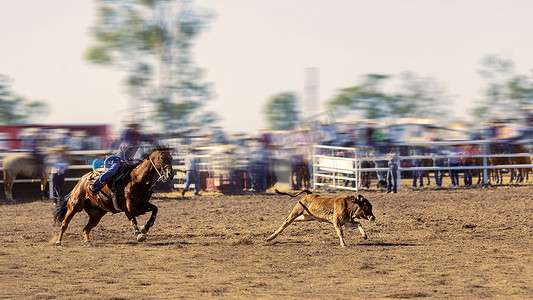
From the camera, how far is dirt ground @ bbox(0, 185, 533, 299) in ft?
24.6

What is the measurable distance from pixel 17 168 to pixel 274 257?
14.4 m

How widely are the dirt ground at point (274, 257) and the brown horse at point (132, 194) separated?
0.49 meters

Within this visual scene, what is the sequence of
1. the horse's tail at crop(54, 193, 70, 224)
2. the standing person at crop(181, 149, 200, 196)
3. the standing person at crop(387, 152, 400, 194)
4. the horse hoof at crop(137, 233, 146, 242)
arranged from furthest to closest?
the standing person at crop(181, 149, 200, 196) < the standing person at crop(387, 152, 400, 194) < the horse's tail at crop(54, 193, 70, 224) < the horse hoof at crop(137, 233, 146, 242)

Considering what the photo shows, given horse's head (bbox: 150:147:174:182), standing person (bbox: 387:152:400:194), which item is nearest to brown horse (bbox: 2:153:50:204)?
standing person (bbox: 387:152:400:194)

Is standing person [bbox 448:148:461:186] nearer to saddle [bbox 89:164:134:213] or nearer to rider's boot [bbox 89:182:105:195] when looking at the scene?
saddle [bbox 89:164:134:213]

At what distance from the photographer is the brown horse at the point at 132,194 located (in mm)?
11359

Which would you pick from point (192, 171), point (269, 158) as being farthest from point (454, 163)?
point (192, 171)

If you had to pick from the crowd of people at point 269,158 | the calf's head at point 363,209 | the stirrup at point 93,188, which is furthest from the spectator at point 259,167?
the calf's head at point 363,209

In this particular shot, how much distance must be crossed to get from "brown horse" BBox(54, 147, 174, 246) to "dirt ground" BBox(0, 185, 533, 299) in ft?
1.60

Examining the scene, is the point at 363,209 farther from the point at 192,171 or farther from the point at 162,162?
the point at 192,171

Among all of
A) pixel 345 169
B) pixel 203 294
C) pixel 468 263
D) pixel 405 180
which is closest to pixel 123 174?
pixel 203 294

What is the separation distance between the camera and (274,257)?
9930mm

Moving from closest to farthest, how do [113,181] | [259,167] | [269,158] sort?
[113,181] → [259,167] → [269,158]

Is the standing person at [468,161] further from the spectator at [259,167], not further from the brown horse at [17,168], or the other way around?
the brown horse at [17,168]
